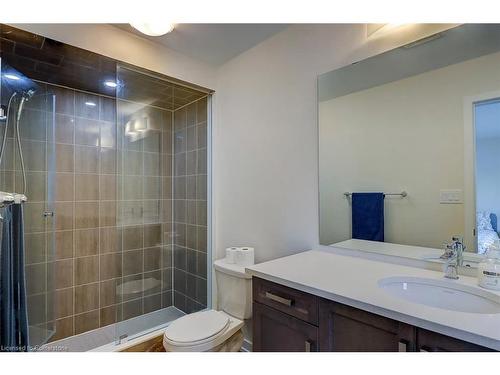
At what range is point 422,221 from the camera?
1324 mm

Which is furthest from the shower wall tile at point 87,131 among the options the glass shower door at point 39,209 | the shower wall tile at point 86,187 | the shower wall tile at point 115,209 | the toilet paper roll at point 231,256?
the toilet paper roll at point 231,256

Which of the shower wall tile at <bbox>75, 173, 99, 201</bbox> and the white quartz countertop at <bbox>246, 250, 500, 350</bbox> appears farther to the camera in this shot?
the shower wall tile at <bbox>75, 173, 99, 201</bbox>

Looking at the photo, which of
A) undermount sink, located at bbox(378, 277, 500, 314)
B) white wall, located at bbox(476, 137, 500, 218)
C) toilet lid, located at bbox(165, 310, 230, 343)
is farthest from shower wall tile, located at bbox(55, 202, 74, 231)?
white wall, located at bbox(476, 137, 500, 218)

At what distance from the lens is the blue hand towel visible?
4.86 feet

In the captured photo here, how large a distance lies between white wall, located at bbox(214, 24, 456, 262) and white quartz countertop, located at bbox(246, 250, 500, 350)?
34cm

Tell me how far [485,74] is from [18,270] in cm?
262

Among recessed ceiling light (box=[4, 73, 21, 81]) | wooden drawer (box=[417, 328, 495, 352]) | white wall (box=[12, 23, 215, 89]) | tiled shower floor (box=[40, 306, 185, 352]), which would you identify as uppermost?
white wall (box=[12, 23, 215, 89])

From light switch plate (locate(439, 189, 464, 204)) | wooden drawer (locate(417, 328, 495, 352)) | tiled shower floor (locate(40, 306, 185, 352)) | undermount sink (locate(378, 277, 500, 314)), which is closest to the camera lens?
wooden drawer (locate(417, 328, 495, 352))

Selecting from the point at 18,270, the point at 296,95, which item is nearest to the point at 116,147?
the point at 18,270

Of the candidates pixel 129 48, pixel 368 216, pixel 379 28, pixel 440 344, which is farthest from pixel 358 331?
pixel 129 48

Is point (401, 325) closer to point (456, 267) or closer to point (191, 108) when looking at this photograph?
point (456, 267)

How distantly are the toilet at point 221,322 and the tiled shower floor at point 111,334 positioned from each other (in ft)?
2.32

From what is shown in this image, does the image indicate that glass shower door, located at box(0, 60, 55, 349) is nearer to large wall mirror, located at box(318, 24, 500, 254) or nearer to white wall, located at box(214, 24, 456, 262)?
white wall, located at box(214, 24, 456, 262)
